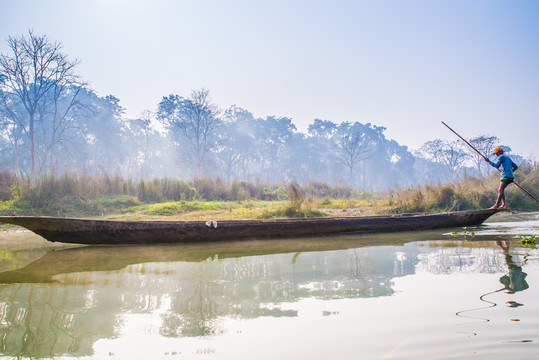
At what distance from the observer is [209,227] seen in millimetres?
6410

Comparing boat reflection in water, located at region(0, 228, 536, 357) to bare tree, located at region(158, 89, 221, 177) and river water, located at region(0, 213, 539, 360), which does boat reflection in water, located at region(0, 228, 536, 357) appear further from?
bare tree, located at region(158, 89, 221, 177)

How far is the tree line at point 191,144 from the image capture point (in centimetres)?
4112

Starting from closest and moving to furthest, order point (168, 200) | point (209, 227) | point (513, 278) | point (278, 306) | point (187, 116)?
1. point (278, 306)
2. point (513, 278)
3. point (209, 227)
4. point (168, 200)
5. point (187, 116)

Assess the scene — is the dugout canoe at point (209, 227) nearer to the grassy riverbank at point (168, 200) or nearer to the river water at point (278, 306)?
the river water at point (278, 306)

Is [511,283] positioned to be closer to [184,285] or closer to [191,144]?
[184,285]

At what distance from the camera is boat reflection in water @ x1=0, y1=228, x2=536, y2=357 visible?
2.30 meters

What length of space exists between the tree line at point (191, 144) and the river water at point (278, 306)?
3011 cm

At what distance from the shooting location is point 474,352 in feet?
5.83

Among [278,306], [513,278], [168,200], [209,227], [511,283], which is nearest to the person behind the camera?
[278,306]

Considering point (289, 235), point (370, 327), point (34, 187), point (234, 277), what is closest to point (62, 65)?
point (34, 187)

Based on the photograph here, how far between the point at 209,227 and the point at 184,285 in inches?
117

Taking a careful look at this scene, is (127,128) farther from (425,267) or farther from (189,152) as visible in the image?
(425,267)

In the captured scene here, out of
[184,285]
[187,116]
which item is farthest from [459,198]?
[187,116]

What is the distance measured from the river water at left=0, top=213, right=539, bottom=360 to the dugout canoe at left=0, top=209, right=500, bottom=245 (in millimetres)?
723
